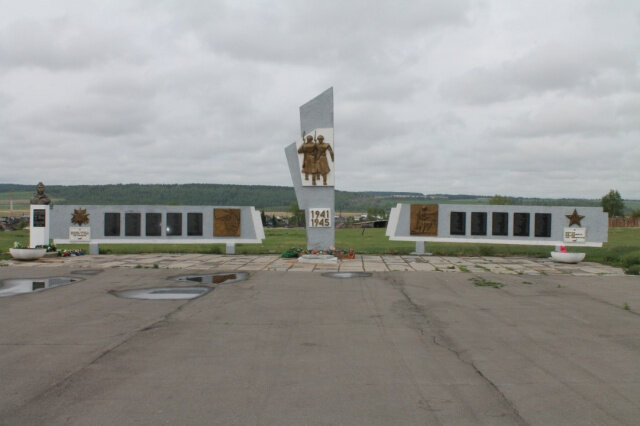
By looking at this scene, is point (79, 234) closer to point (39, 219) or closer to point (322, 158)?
point (39, 219)

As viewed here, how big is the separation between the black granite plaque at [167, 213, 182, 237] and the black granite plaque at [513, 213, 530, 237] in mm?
14492

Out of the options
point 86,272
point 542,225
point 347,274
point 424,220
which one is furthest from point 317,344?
point 542,225

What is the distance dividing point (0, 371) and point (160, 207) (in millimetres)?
17369

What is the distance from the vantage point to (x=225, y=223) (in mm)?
23172

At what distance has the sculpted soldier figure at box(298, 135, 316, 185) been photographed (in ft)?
68.8

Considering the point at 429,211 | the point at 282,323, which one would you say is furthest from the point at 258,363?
the point at 429,211

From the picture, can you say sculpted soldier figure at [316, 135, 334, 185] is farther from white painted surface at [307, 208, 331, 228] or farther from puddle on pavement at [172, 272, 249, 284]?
puddle on pavement at [172, 272, 249, 284]

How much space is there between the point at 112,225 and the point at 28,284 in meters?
9.43

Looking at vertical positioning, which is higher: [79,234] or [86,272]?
[79,234]

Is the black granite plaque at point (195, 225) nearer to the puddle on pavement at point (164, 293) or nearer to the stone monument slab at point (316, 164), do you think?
the stone monument slab at point (316, 164)

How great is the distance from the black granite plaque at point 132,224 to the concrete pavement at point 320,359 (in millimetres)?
11025

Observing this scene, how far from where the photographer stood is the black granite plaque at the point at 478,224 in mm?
22672

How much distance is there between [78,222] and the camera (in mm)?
23109

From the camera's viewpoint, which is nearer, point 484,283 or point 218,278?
point 484,283
